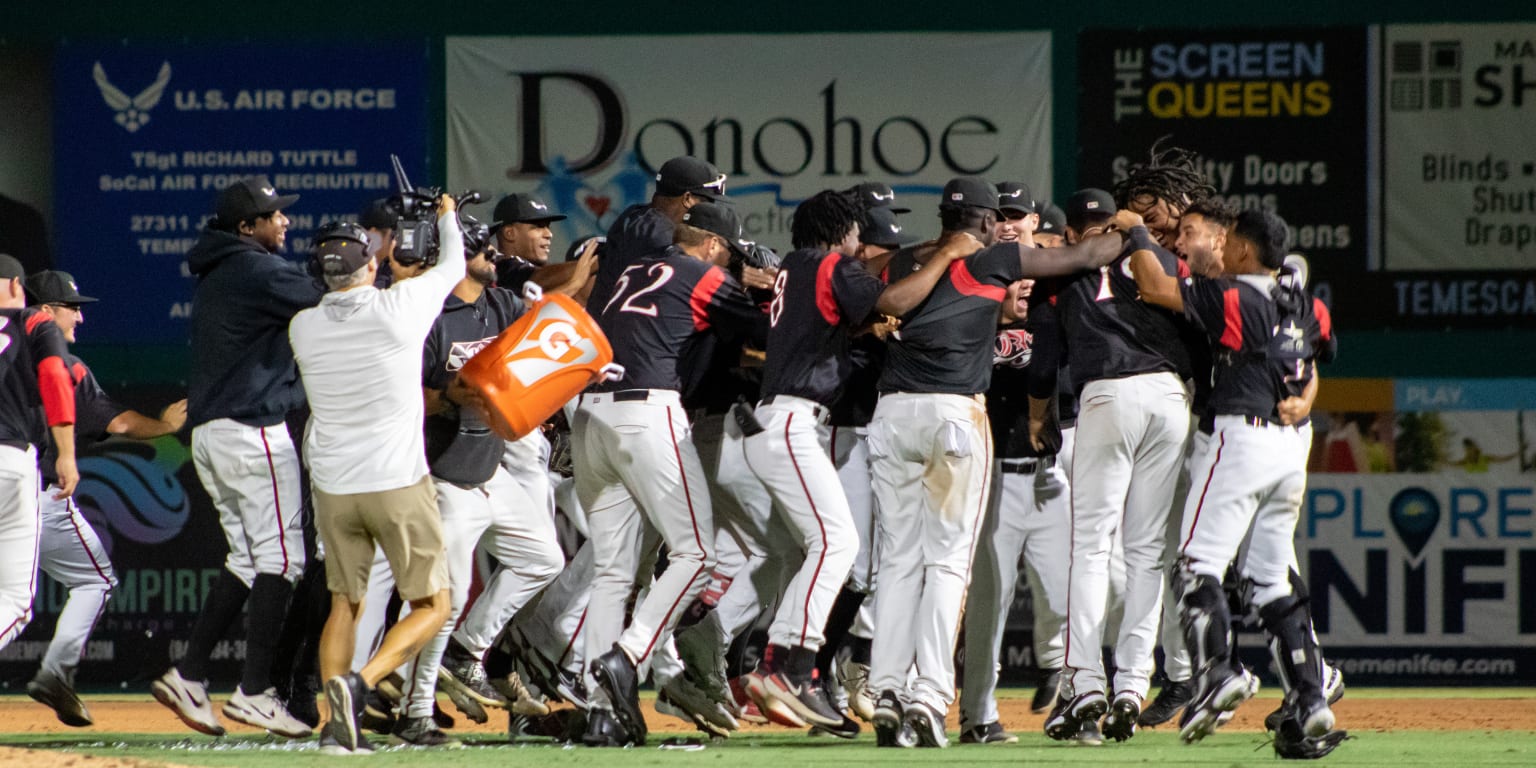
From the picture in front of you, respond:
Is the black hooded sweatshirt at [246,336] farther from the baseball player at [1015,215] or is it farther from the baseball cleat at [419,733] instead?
the baseball player at [1015,215]

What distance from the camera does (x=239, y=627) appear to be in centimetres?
1077

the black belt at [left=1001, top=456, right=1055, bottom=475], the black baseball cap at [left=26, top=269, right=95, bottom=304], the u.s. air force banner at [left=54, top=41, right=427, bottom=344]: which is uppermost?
the u.s. air force banner at [left=54, top=41, right=427, bottom=344]

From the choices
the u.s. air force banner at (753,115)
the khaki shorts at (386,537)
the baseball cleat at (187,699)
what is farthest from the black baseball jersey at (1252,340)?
the u.s. air force banner at (753,115)

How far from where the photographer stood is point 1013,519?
7.20m

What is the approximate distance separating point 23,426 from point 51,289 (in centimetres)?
113

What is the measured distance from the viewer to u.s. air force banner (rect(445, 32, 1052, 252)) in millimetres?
10977

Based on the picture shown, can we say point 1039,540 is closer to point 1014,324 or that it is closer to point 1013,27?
point 1014,324

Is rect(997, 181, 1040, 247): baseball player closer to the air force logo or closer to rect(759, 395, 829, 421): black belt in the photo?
rect(759, 395, 829, 421): black belt

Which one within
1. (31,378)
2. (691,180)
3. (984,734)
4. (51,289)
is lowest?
(984,734)

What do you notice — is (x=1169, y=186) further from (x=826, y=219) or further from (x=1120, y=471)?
(x=826, y=219)

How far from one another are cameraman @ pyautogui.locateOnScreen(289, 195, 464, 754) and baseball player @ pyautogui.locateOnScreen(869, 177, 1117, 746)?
1.43 meters

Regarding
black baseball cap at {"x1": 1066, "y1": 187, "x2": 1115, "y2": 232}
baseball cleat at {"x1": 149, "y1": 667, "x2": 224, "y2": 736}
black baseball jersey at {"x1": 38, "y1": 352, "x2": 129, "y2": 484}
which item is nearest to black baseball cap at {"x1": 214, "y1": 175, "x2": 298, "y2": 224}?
black baseball jersey at {"x1": 38, "y1": 352, "x2": 129, "y2": 484}

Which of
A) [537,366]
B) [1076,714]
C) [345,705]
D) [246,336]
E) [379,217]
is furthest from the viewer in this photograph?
[379,217]

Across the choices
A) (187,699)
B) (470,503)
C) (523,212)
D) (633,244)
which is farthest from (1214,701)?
(187,699)
